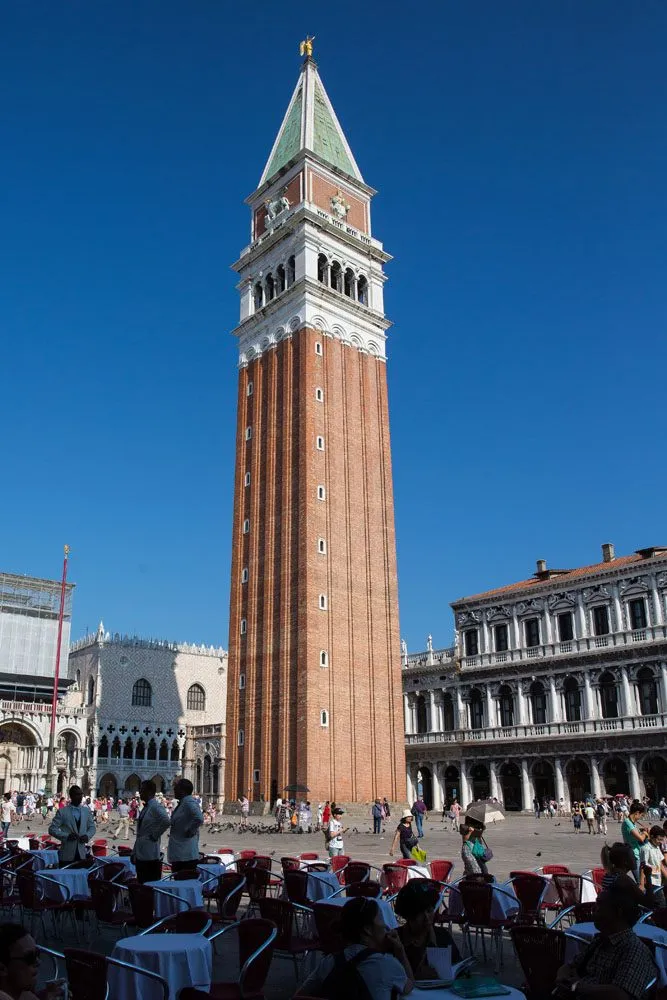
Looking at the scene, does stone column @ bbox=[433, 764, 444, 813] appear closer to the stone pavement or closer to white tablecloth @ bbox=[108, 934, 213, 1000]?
the stone pavement

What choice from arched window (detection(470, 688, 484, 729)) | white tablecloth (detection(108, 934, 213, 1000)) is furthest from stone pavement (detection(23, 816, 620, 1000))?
arched window (detection(470, 688, 484, 729))

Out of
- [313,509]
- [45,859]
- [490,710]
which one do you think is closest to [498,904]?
[45,859]

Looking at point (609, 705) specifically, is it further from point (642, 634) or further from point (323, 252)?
point (323, 252)

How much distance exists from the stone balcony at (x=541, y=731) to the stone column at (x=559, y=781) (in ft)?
4.78

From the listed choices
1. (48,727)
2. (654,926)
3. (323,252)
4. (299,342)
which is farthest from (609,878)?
(48,727)

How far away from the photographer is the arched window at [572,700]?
46562mm

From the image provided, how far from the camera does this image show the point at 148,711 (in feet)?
205

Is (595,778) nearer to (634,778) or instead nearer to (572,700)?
(634,778)

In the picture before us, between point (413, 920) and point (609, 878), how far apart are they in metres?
3.36

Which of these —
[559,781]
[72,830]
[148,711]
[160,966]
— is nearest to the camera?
[160,966]

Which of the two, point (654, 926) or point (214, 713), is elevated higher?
point (214, 713)

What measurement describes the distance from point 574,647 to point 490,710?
671 centimetres

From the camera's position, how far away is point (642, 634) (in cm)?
4419

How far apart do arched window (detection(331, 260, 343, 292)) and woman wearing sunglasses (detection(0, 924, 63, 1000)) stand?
4824 centimetres
